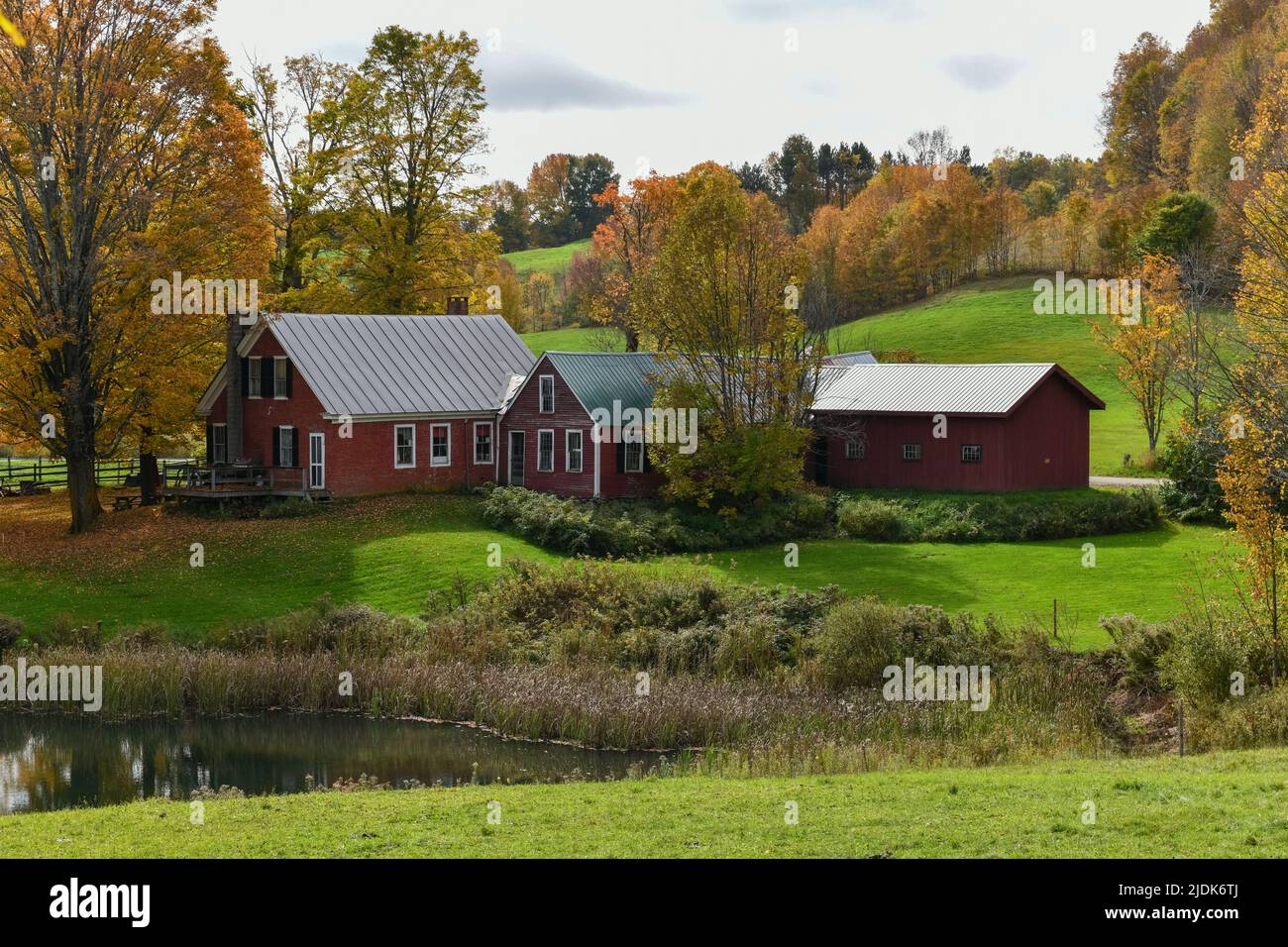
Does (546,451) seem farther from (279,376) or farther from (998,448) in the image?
(998,448)

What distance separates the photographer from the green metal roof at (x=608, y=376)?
4391 centimetres

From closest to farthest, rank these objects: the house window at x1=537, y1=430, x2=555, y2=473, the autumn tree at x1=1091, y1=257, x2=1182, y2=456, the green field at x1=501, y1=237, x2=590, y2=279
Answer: the house window at x1=537, y1=430, x2=555, y2=473, the autumn tree at x1=1091, y1=257, x2=1182, y2=456, the green field at x1=501, y1=237, x2=590, y2=279

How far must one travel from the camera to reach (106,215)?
3825cm

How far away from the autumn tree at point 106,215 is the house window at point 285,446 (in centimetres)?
321

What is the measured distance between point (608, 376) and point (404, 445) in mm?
7107

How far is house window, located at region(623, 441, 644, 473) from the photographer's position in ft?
144

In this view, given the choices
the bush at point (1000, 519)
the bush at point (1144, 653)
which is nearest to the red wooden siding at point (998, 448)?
the bush at point (1000, 519)

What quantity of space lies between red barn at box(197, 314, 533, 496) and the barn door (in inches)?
27.1

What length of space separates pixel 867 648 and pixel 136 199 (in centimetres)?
2429

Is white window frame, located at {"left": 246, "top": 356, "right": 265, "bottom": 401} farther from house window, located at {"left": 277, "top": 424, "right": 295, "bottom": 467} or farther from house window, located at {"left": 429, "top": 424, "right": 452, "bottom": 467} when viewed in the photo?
house window, located at {"left": 429, "top": 424, "right": 452, "bottom": 467}

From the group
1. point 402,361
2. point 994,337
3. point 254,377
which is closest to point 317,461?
point 254,377

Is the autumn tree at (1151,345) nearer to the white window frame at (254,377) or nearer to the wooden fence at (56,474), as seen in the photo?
the white window frame at (254,377)

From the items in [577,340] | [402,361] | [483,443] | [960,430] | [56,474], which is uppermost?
[577,340]

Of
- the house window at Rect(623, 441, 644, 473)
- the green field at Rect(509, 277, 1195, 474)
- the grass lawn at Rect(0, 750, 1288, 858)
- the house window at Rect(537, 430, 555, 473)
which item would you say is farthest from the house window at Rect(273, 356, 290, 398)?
the green field at Rect(509, 277, 1195, 474)
